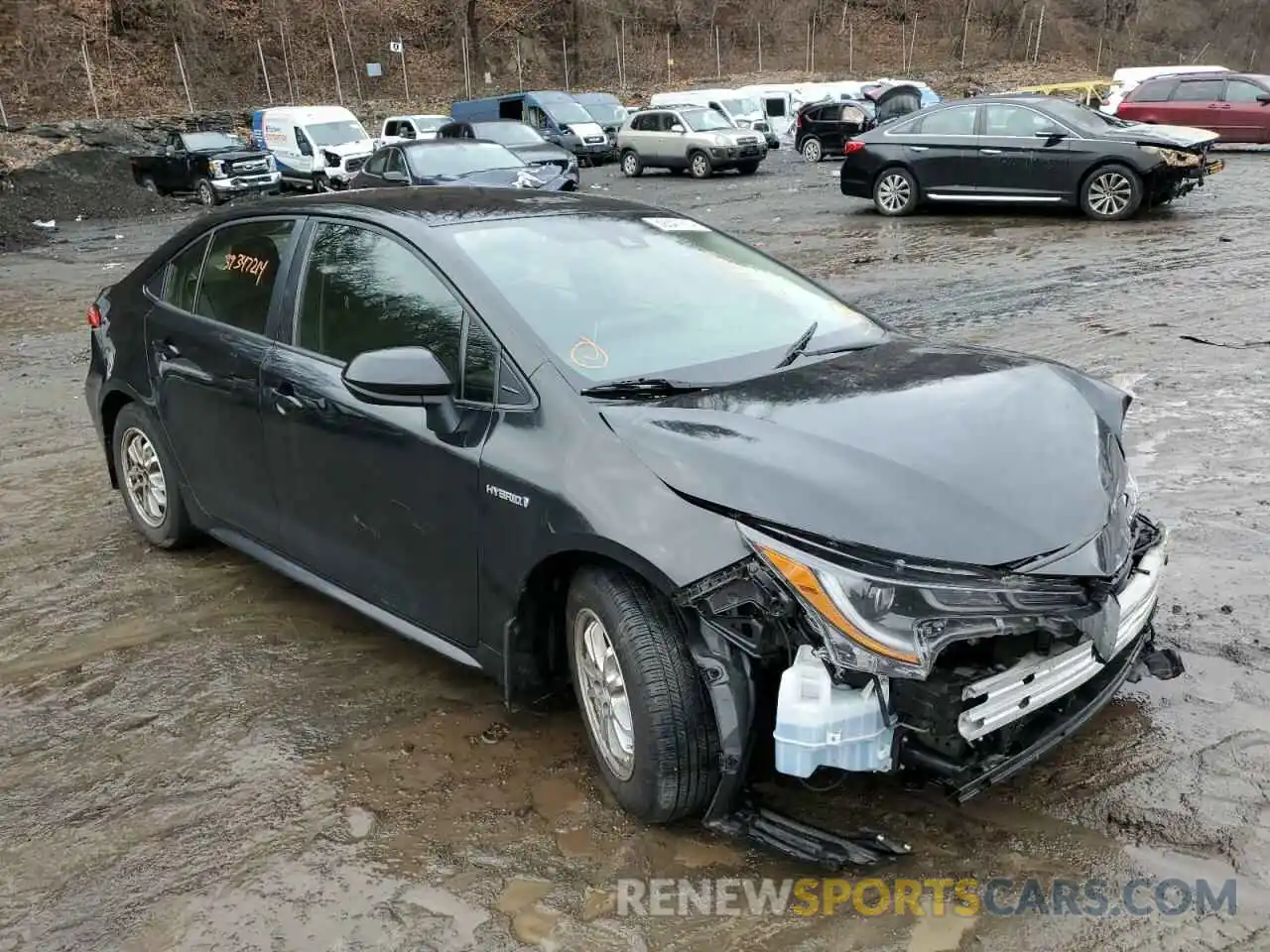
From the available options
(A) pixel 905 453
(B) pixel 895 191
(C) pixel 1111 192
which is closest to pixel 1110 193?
(C) pixel 1111 192

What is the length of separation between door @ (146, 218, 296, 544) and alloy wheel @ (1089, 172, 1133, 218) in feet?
39.6

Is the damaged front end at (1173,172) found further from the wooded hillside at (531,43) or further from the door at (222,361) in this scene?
the wooded hillside at (531,43)

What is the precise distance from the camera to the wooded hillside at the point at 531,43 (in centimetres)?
4062

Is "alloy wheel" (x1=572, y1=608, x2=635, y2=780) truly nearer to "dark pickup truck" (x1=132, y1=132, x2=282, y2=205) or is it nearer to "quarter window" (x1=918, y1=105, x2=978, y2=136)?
"quarter window" (x1=918, y1=105, x2=978, y2=136)

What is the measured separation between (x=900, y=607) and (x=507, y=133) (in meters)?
22.0

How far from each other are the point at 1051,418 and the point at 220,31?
48081 millimetres

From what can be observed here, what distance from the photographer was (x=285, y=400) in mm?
3963

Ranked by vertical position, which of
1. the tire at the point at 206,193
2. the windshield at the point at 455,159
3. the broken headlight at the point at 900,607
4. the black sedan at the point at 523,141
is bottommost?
the tire at the point at 206,193

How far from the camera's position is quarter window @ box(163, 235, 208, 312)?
4.74 metres

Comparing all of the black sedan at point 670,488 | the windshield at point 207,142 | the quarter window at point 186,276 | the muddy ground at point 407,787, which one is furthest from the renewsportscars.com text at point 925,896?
the windshield at point 207,142

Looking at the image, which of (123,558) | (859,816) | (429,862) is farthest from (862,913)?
(123,558)

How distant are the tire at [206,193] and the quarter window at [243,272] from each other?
23.4 m

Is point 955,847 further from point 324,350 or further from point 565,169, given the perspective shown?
point 565,169

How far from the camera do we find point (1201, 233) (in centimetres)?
1244
